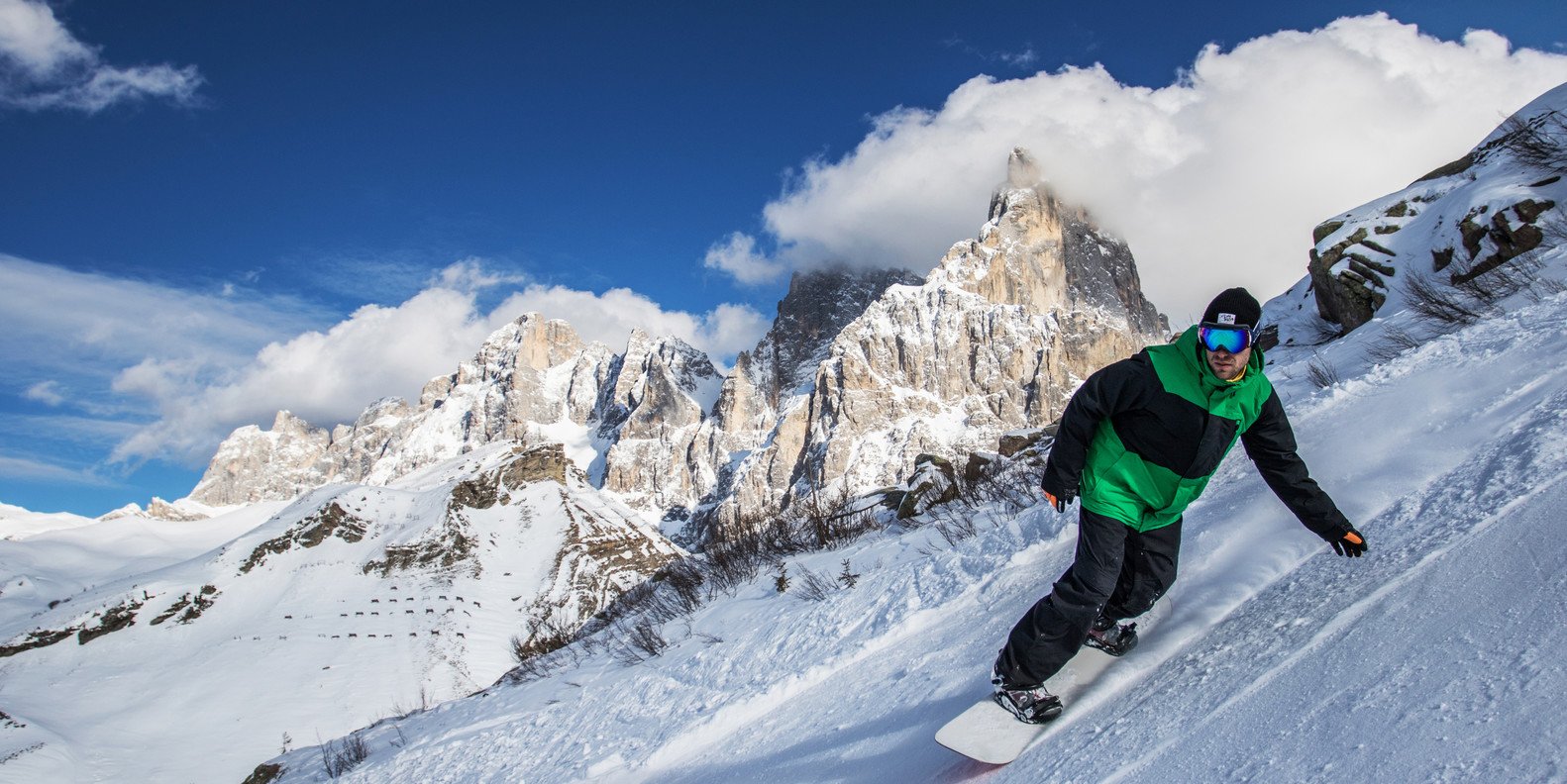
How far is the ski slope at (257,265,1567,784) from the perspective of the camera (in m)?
1.53

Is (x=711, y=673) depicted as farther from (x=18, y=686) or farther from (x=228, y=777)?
(x=18, y=686)

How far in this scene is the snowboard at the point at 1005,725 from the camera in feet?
7.31

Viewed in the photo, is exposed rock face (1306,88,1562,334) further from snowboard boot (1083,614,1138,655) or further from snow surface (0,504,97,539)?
snow surface (0,504,97,539)

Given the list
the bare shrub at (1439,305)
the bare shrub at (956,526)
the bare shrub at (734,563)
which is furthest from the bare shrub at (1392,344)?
the bare shrub at (734,563)

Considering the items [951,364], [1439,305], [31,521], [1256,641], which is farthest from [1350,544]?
[31,521]

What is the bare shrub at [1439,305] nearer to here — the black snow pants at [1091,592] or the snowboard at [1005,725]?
the black snow pants at [1091,592]

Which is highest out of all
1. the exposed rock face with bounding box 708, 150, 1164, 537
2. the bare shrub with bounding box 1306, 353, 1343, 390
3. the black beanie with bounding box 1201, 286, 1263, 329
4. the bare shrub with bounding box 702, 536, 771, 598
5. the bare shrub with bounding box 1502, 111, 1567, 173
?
the exposed rock face with bounding box 708, 150, 1164, 537

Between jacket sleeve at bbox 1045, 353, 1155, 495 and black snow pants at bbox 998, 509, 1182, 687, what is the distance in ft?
0.60

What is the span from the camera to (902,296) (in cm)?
13662

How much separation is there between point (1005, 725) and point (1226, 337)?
54.9 inches

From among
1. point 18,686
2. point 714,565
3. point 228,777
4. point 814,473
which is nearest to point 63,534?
point 18,686

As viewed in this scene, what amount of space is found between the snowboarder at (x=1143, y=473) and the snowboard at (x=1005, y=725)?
40 millimetres

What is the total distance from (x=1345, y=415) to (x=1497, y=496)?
1.57m

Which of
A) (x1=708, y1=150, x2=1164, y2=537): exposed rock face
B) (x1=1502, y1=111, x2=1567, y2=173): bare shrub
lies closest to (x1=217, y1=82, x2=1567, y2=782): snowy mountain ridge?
(x1=1502, y1=111, x2=1567, y2=173): bare shrub
